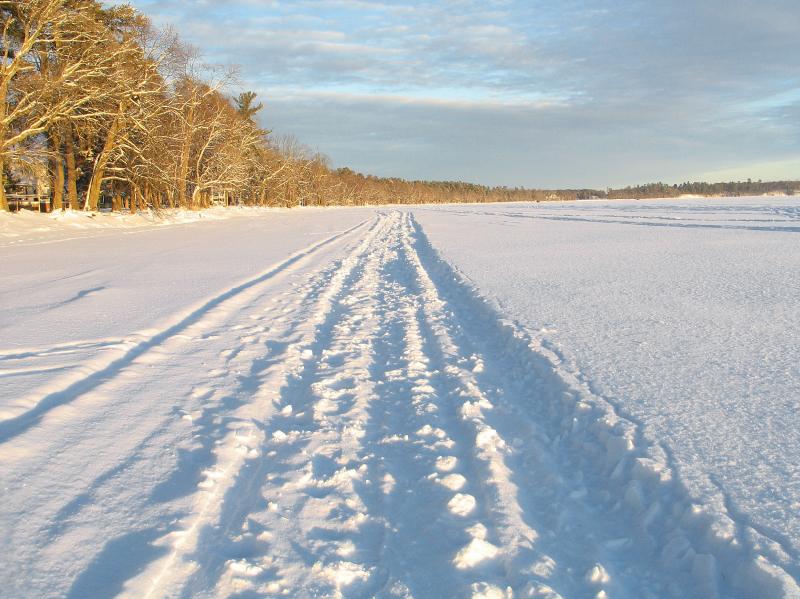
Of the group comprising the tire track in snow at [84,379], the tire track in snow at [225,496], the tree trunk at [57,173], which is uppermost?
the tree trunk at [57,173]

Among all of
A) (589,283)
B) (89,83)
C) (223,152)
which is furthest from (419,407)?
(223,152)

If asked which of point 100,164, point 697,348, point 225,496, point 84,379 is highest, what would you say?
point 100,164

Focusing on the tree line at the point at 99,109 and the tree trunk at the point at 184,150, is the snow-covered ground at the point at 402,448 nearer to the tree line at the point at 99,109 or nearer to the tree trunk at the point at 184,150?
the tree line at the point at 99,109

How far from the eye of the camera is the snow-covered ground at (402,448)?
2.30 metres

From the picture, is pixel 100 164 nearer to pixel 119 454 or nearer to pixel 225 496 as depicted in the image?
pixel 119 454

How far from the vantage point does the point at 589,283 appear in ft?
29.4

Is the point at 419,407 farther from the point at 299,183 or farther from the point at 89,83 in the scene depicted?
the point at 299,183

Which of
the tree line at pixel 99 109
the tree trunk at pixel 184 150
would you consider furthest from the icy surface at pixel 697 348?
the tree trunk at pixel 184 150

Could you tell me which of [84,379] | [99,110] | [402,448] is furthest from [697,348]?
[99,110]

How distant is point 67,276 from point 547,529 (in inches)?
395

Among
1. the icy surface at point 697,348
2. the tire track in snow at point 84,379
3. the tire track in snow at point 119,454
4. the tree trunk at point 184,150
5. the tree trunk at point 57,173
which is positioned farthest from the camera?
the tree trunk at point 184,150

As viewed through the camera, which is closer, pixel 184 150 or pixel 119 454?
pixel 119 454

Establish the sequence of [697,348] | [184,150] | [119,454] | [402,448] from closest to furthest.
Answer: [119,454]
[402,448]
[697,348]
[184,150]

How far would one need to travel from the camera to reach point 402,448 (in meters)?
3.35
